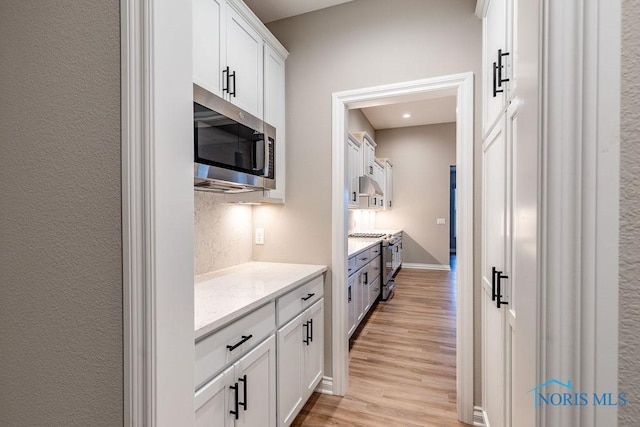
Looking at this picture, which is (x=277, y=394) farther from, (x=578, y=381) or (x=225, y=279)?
(x=578, y=381)

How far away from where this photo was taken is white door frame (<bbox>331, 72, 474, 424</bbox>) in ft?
6.53

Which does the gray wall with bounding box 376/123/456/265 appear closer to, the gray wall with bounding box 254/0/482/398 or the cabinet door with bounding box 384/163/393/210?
the cabinet door with bounding box 384/163/393/210

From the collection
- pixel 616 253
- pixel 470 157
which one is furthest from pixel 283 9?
pixel 616 253

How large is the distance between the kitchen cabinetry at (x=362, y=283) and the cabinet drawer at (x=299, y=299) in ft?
1.36

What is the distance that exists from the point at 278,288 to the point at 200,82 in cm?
113

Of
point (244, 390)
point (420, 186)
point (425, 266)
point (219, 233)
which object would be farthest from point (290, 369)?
point (420, 186)

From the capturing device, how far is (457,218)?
2082 millimetres

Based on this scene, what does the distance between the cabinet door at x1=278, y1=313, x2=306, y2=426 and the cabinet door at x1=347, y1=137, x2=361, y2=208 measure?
6.80 ft

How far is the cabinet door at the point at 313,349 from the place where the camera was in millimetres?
2018

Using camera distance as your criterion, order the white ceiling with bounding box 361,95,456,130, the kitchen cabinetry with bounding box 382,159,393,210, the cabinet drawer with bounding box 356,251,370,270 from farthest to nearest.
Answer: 1. the kitchen cabinetry with bounding box 382,159,393,210
2. the white ceiling with bounding box 361,95,456,130
3. the cabinet drawer with bounding box 356,251,370,270

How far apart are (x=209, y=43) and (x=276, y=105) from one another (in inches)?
28.8

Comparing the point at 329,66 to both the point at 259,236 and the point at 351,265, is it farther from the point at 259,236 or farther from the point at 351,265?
the point at 351,265

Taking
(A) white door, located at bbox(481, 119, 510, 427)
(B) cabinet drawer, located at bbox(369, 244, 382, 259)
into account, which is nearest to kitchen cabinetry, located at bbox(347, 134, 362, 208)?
(B) cabinet drawer, located at bbox(369, 244, 382, 259)

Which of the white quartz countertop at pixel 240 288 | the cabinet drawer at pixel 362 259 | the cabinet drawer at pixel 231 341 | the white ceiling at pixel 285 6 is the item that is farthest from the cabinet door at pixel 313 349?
the white ceiling at pixel 285 6
